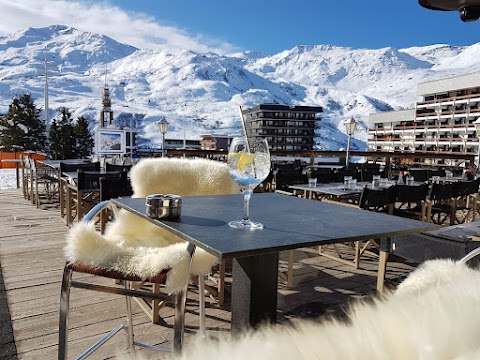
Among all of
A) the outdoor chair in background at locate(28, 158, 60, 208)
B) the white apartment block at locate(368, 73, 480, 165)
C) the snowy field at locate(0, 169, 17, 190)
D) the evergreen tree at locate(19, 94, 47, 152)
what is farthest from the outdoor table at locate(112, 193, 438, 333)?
the white apartment block at locate(368, 73, 480, 165)

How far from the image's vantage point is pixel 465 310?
37 cm

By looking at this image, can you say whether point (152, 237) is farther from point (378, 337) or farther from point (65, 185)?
point (65, 185)

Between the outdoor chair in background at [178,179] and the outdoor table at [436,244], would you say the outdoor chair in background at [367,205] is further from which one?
the outdoor chair in background at [178,179]

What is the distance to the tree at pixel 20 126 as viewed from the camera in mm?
30528

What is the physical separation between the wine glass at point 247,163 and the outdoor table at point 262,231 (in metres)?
0.09

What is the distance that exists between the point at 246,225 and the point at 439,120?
219 ft

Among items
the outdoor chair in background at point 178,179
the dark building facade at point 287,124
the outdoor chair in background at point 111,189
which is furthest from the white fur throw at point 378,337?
the dark building facade at point 287,124

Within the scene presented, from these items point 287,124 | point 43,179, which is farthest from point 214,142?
point 43,179

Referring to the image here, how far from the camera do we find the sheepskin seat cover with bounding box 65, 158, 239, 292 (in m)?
1.30

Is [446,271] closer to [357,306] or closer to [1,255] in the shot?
[357,306]

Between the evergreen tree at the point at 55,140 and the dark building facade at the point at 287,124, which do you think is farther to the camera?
the dark building facade at the point at 287,124

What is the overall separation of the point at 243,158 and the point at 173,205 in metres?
0.28

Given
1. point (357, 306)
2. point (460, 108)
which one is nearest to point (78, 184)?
point (357, 306)

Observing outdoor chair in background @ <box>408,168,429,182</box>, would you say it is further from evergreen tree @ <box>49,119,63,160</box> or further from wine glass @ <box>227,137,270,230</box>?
evergreen tree @ <box>49,119,63,160</box>
